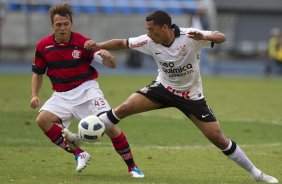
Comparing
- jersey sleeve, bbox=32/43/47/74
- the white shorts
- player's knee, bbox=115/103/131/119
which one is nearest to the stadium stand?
jersey sleeve, bbox=32/43/47/74

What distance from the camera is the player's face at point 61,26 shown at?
33.7ft

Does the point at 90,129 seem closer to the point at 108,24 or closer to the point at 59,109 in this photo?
the point at 59,109

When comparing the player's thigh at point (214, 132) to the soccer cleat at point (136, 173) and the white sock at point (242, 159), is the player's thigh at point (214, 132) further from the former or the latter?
the soccer cleat at point (136, 173)

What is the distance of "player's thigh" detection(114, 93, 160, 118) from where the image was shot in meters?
9.80

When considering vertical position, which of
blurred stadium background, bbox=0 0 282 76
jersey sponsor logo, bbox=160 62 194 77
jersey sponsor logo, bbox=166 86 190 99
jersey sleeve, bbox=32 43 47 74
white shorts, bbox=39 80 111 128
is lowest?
blurred stadium background, bbox=0 0 282 76

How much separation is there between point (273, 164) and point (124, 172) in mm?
2438

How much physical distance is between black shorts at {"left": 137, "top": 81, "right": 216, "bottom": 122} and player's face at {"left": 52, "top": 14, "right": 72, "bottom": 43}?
1330 mm

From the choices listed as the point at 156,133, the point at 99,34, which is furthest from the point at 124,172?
the point at 99,34

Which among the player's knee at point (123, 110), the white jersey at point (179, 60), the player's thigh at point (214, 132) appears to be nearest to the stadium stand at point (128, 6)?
the white jersey at point (179, 60)

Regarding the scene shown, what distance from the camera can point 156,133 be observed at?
1520 cm

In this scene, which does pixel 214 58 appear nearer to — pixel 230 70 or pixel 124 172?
pixel 230 70

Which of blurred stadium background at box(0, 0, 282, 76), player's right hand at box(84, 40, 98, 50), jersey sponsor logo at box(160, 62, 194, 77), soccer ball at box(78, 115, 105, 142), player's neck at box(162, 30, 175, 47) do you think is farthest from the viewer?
blurred stadium background at box(0, 0, 282, 76)

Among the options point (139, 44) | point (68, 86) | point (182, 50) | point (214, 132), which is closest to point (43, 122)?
point (68, 86)

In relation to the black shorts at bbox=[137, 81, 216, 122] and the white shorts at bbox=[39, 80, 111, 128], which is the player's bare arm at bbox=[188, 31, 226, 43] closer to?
the black shorts at bbox=[137, 81, 216, 122]
